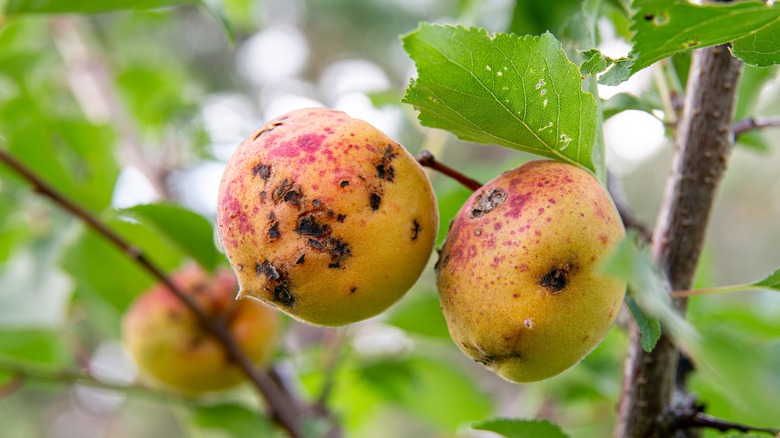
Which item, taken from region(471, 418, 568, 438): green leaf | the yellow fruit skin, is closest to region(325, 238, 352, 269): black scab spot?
the yellow fruit skin

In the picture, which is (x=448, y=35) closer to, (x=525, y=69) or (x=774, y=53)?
(x=525, y=69)

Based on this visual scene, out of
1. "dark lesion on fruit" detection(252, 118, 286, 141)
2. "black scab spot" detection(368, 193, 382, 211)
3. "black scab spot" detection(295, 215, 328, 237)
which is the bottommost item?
"black scab spot" detection(295, 215, 328, 237)

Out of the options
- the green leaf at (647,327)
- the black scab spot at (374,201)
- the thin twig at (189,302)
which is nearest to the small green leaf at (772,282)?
the green leaf at (647,327)

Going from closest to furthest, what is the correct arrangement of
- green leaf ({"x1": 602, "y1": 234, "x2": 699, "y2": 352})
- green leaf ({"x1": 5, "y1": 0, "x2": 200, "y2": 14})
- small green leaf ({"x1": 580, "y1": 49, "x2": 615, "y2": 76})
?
green leaf ({"x1": 602, "y1": 234, "x2": 699, "y2": 352})
small green leaf ({"x1": 580, "y1": 49, "x2": 615, "y2": 76})
green leaf ({"x1": 5, "y1": 0, "x2": 200, "y2": 14})

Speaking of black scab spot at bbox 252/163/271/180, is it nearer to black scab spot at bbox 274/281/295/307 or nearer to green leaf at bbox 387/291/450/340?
black scab spot at bbox 274/281/295/307

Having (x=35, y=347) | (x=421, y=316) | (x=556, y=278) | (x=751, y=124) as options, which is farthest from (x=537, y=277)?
(x=35, y=347)

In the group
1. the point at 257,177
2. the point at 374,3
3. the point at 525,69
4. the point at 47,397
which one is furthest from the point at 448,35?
the point at 47,397

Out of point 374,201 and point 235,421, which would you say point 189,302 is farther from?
point 374,201
